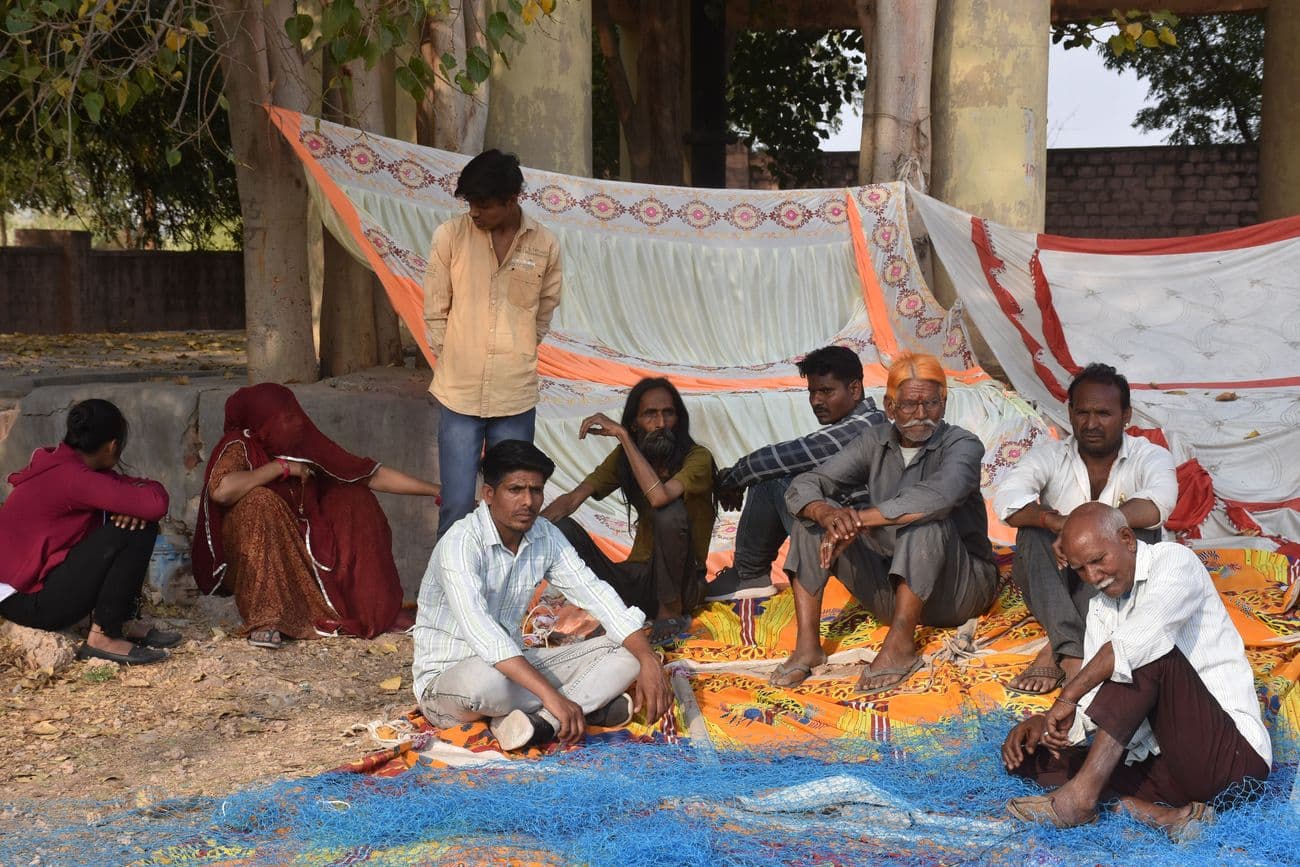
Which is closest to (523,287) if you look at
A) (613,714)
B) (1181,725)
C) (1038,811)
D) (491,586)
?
(491,586)

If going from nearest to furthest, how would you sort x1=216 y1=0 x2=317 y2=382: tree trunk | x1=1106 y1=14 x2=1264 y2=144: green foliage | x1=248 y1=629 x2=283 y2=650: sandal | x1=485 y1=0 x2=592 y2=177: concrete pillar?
x1=248 y1=629 x2=283 y2=650: sandal → x1=216 y1=0 x2=317 y2=382: tree trunk → x1=485 y1=0 x2=592 y2=177: concrete pillar → x1=1106 y1=14 x2=1264 y2=144: green foliage

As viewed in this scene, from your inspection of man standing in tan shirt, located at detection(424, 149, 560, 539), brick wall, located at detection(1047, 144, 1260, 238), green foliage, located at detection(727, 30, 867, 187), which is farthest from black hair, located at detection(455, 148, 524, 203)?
brick wall, located at detection(1047, 144, 1260, 238)

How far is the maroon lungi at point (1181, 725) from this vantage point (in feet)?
9.96

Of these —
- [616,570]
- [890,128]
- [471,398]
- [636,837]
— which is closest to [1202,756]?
[636,837]

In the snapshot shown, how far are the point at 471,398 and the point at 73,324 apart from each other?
432 inches

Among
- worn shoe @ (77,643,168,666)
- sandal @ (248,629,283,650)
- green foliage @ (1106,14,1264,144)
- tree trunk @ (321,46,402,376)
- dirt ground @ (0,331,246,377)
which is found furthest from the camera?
green foliage @ (1106,14,1264,144)

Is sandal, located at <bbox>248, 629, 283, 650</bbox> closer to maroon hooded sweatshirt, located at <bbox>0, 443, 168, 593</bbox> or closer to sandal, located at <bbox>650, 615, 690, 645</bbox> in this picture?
maroon hooded sweatshirt, located at <bbox>0, 443, 168, 593</bbox>

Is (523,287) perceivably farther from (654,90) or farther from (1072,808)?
(654,90)

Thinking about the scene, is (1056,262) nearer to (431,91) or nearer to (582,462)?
(582,462)

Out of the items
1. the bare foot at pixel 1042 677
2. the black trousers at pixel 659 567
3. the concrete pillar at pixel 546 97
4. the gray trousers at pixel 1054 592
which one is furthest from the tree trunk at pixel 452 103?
the bare foot at pixel 1042 677

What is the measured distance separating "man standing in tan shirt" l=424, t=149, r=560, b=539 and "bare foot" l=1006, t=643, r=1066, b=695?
179cm

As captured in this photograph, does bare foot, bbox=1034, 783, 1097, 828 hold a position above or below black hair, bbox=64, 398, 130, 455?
below

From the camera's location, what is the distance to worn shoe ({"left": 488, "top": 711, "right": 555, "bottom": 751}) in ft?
11.7

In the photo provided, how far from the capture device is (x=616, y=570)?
4848 millimetres
